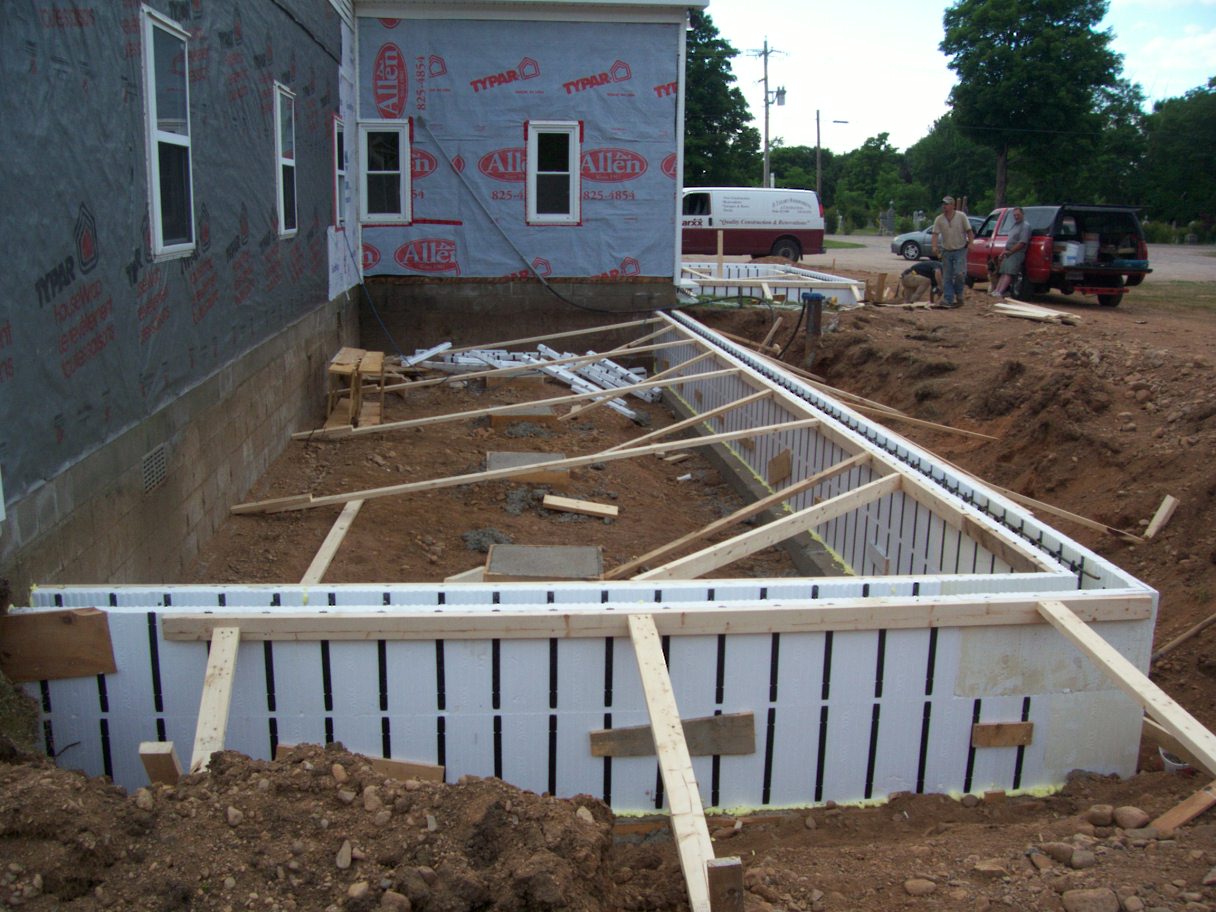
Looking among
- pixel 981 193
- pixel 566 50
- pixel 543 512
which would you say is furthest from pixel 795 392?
pixel 981 193

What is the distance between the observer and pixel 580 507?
9000 mm

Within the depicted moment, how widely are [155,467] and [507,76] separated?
445 inches

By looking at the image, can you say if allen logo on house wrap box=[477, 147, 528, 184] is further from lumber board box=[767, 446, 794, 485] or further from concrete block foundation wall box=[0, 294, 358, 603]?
lumber board box=[767, 446, 794, 485]

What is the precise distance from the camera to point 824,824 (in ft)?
13.6

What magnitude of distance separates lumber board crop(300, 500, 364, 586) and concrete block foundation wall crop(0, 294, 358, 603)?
79cm

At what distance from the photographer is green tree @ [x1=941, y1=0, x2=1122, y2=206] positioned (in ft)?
145

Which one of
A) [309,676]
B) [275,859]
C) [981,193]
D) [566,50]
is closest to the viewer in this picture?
[275,859]

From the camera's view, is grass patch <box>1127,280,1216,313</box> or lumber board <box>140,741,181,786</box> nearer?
lumber board <box>140,741,181,786</box>

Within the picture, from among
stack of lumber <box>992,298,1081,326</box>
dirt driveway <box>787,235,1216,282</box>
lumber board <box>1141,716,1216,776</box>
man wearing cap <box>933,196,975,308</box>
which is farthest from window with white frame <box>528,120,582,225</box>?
dirt driveway <box>787,235,1216,282</box>

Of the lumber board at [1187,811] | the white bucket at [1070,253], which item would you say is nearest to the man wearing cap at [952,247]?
the white bucket at [1070,253]

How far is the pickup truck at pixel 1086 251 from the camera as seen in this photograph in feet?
65.4

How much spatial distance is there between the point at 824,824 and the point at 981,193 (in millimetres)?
69030

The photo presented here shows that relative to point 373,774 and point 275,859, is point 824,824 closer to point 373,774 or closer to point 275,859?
point 373,774

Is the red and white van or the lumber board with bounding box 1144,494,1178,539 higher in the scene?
the red and white van
